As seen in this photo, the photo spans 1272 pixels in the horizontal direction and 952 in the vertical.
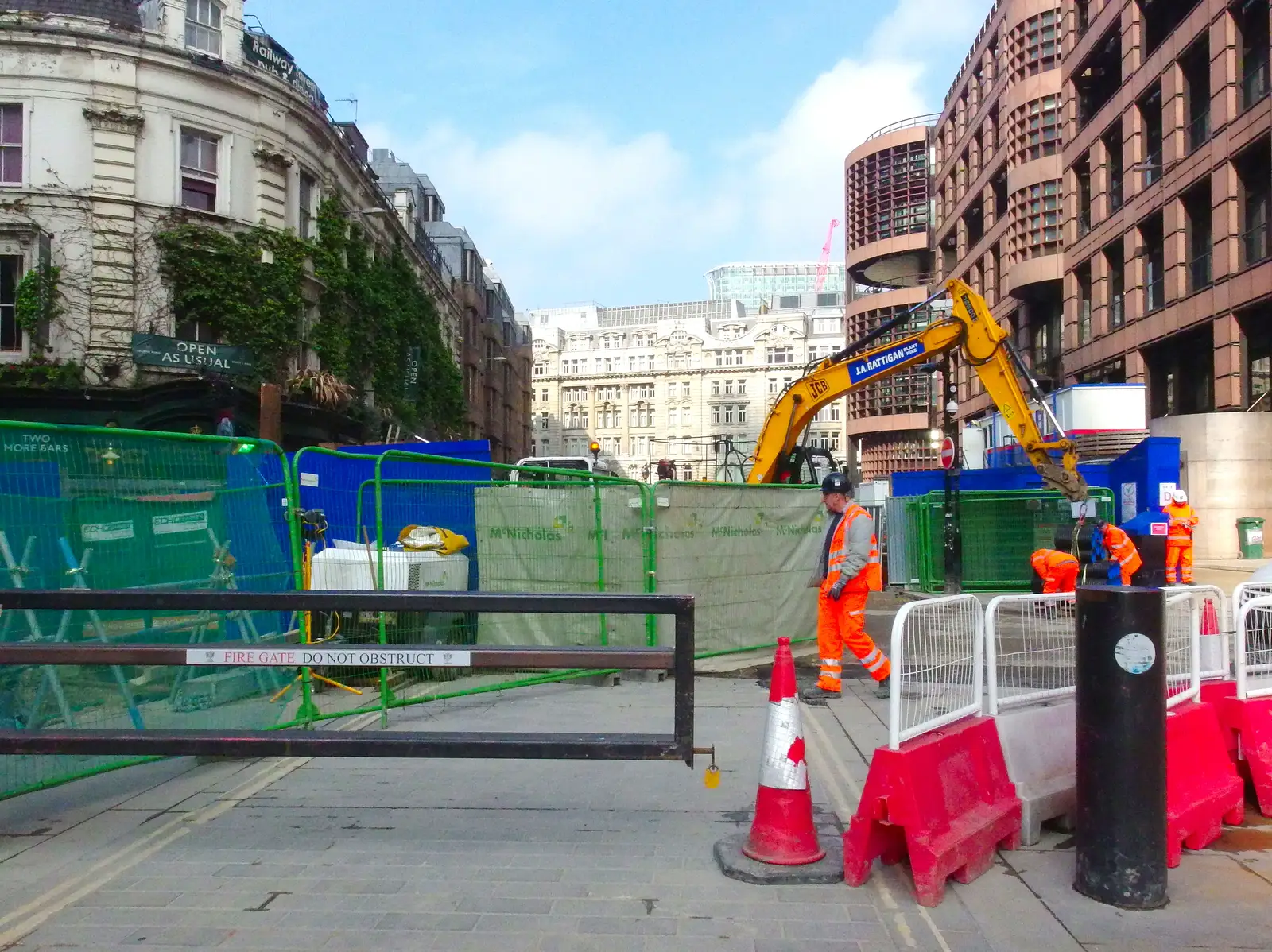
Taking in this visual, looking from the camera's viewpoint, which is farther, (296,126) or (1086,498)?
(296,126)

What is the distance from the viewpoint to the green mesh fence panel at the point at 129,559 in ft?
17.9

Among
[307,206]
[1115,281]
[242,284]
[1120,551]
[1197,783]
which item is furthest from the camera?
[1115,281]

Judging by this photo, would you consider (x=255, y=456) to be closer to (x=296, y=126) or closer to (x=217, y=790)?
(x=217, y=790)

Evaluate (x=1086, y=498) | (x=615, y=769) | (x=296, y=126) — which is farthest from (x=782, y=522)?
(x=296, y=126)

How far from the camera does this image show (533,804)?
18.1ft

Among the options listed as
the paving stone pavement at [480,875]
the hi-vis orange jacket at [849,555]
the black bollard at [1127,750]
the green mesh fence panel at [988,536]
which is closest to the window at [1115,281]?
the green mesh fence panel at [988,536]

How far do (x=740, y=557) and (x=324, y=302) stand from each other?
19.3 m

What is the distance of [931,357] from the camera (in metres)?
15.5

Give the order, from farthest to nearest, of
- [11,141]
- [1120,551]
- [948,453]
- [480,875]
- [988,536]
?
[11,141] → [988,536] → [948,453] → [1120,551] → [480,875]

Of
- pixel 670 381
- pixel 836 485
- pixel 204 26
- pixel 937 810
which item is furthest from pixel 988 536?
pixel 670 381

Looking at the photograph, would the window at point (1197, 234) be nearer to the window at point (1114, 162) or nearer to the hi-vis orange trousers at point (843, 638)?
the window at point (1114, 162)

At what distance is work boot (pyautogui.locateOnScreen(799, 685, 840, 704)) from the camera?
27.3 feet

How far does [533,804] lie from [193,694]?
240 centimetres

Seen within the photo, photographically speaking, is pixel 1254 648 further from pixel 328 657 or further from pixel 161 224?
pixel 161 224
